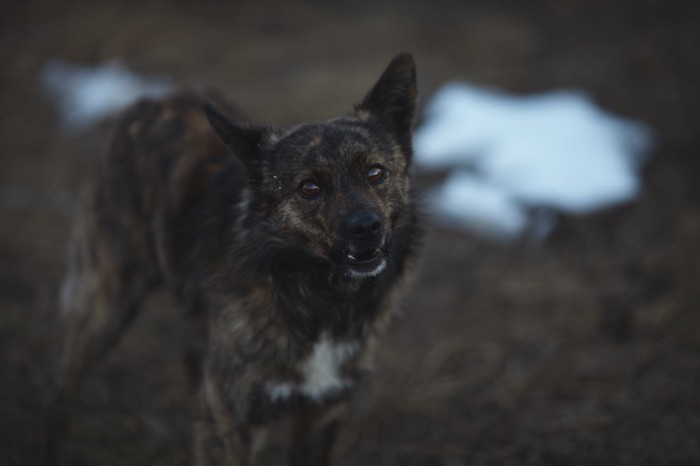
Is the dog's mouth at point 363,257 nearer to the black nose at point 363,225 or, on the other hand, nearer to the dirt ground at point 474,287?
the black nose at point 363,225

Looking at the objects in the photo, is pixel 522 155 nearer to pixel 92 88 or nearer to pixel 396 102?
pixel 396 102

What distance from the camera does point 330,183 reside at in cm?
254

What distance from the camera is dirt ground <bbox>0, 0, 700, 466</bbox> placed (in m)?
3.56

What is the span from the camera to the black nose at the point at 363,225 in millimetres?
2318

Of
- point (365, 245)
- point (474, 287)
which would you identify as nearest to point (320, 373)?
point (365, 245)

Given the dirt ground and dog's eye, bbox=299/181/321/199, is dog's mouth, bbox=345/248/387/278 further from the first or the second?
the dirt ground

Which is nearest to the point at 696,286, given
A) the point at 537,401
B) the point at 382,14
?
the point at 537,401

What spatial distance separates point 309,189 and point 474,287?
8.28 ft

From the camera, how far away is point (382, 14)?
8.54 metres

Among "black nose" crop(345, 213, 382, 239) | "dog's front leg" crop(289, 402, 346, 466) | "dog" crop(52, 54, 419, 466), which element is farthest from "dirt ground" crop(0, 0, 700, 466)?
"black nose" crop(345, 213, 382, 239)

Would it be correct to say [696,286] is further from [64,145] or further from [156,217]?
[64,145]

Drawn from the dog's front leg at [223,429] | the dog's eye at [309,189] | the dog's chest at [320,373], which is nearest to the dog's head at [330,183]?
the dog's eye at [309,189]

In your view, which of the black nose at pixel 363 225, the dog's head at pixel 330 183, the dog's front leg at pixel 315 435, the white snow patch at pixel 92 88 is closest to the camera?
the black nose at pixel 363 225

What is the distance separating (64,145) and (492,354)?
5347mm
